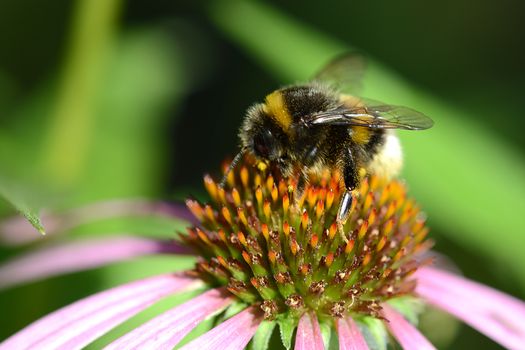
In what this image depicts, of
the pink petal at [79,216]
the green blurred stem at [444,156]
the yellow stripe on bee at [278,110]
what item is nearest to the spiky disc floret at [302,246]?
the yellow stripe on bee at [278,110]

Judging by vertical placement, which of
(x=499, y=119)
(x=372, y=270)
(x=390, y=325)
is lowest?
(x=390, y=325)

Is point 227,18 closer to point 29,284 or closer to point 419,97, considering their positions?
point 419,97

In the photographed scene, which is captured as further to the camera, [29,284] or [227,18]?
[227,18]

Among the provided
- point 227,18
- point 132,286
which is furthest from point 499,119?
point 132,286

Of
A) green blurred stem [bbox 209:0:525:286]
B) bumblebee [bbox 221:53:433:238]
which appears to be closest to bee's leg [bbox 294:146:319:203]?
bumblebee [bbox 221:53:433:238]

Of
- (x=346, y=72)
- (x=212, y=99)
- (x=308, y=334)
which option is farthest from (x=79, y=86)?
(x=212, y=99)

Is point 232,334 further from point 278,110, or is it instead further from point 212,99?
point 212,99
